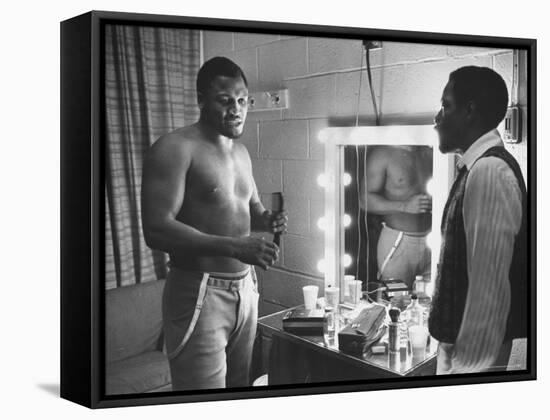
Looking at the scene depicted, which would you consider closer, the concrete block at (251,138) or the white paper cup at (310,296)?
the concrete block at (251,138)

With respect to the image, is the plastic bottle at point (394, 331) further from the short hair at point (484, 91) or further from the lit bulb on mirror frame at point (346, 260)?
the short hair at point (484, 91)

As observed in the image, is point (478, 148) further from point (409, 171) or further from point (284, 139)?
point (284, 139)

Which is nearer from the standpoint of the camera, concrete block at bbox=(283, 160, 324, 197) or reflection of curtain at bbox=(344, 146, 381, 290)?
concrete block at bbox=(283, 160, 324, 197)

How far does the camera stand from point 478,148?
10.1 feet

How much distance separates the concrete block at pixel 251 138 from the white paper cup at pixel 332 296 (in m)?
0.48

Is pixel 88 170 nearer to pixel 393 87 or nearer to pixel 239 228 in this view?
pixel 239 228

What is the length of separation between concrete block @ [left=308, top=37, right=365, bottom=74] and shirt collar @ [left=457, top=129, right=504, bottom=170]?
45 centimetres

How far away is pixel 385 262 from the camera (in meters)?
3.01

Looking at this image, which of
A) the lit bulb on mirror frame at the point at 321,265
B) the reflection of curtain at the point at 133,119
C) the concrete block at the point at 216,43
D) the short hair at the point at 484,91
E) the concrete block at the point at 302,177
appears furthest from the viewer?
the short hair at the point at 484,91

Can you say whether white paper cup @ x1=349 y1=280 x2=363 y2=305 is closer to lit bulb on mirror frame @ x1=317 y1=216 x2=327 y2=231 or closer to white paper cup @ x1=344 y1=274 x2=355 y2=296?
white paper cup @ x1=344 y1=274 x2=355 y2=296

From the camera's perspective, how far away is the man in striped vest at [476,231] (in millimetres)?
3049

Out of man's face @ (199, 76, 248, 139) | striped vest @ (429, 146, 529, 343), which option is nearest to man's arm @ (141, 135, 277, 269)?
man's face @ (199, 76, 248, 139)

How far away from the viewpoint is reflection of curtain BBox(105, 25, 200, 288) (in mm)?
2609

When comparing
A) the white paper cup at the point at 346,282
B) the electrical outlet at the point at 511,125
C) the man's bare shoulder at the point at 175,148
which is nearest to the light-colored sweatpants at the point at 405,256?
the white paper cup at the point at 346,282
